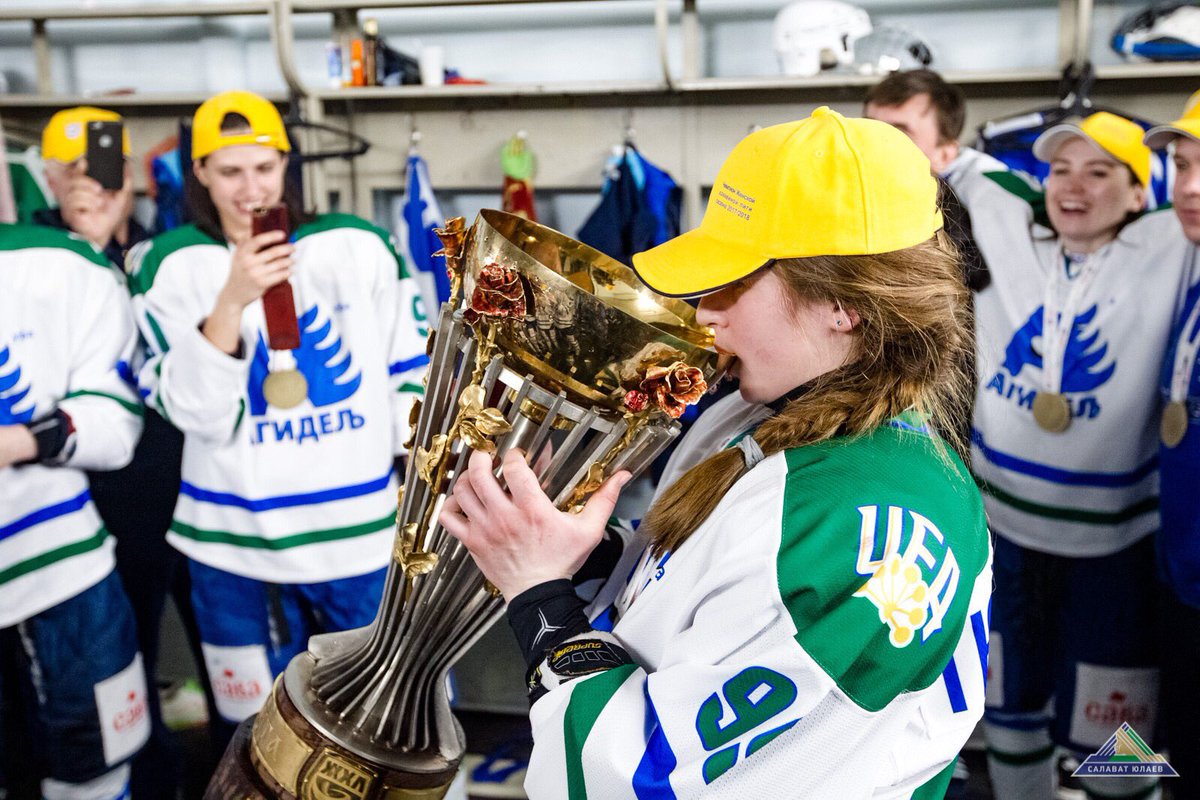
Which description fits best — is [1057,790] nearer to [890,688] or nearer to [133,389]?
[890,688]

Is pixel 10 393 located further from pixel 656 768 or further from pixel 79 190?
pixel 656 768

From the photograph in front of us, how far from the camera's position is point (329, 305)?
2.12m

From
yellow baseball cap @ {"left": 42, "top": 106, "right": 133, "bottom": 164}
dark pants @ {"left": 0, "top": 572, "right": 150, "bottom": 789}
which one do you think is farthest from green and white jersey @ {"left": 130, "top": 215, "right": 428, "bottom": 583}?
yellow baseball cap @ {"left": 42, "top": 106, "right": 133, "bottom": 164}

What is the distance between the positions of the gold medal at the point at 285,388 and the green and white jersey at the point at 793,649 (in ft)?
4.31

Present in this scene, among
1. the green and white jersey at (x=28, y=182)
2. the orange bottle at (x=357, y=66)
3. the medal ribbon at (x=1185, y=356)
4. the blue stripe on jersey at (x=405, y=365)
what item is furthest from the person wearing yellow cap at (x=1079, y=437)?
the green and white jersey at (x=28, y=182)

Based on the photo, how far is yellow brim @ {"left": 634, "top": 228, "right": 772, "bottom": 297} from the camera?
35.5 inches

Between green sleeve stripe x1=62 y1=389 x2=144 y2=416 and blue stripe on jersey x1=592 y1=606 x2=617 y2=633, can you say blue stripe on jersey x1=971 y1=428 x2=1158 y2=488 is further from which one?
green sleeve stripe x1=62 y1=389 x2=144 y2=416

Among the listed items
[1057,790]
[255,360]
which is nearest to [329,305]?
[255,360]

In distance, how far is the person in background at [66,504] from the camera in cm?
195

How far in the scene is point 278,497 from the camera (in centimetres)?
208

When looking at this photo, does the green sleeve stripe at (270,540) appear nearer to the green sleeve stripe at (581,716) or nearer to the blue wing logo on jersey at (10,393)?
the blue wing logo on jersey at (10,393)

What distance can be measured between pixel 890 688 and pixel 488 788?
198 cm

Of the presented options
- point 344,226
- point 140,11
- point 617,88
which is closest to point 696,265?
point 344,226

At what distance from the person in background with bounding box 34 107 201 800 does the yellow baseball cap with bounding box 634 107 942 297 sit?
6.20ft
